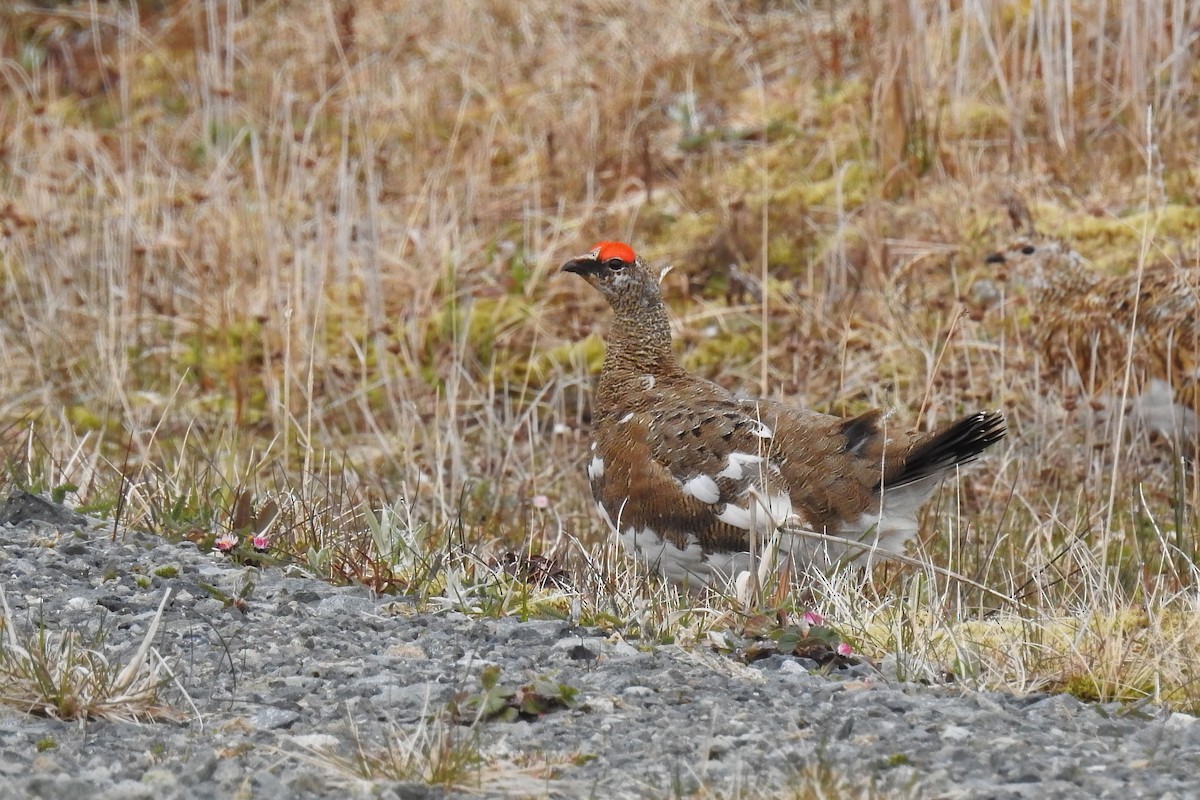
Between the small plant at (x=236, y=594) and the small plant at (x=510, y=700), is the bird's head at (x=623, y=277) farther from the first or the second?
the small plant at (x=510, y=700)

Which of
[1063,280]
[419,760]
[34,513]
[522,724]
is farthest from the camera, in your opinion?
[1063,280]

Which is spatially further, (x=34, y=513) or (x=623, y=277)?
(x=623, y=277)

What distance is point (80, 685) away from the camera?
2.61 meters

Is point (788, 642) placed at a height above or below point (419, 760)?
below

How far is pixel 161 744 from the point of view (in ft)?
8.11

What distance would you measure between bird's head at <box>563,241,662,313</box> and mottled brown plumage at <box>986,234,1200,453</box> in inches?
70.6

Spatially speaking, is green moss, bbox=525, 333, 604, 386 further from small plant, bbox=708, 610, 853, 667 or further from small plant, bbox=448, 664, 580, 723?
small plant, bbox=448, 664, 580, 723

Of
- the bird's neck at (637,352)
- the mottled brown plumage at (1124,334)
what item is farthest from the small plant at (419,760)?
the mottled brown plumage at (1124,334)

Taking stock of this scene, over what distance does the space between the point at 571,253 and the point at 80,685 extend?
5468 mm

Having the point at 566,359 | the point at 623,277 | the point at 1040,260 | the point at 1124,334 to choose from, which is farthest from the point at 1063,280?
the point at 566,359

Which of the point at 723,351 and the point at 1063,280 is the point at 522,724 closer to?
the point at 1063,280

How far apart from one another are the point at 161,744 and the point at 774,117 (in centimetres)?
689

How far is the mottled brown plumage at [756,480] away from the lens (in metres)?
4.03

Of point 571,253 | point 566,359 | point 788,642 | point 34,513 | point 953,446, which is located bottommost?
point 566,359
